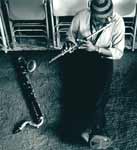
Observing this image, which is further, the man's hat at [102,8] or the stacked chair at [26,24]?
the stacked chair at [26,24]

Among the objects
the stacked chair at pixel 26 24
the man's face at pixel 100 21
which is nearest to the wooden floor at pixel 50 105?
the stacked chair at pixel 26 24

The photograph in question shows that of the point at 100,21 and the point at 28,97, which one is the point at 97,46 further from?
the point at 28,97

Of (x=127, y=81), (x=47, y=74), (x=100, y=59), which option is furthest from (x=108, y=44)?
(x=47, y=74)

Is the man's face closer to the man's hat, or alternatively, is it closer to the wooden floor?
the man's hat

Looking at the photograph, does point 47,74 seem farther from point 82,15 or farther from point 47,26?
point 82,15

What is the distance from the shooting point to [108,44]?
3.37m

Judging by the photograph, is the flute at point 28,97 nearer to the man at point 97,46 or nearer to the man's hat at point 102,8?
the man at point 97,46

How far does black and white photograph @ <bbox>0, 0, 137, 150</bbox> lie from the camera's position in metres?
3.31

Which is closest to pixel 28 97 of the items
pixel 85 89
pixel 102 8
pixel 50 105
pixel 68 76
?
pixel 50 105

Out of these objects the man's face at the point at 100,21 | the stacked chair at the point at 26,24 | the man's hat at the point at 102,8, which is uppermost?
the man's hat at the point at 102,8

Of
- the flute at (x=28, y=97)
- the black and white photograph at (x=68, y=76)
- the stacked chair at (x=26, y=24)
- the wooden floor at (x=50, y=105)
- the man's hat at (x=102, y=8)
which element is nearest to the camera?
the man's hat at (x=102, y=8)

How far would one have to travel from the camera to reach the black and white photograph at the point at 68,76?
10.9 ft

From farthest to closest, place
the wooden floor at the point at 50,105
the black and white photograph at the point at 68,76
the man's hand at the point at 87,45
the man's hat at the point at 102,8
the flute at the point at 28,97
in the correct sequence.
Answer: the flute at the point at 28,97 < the wooden floor at the point at 50,105 < the black and white photograph at the point at 68,76 < the man's hand at the point at 87,45 < the man's hat at the point at 102,8

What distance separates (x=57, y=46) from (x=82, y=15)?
3.19ft
